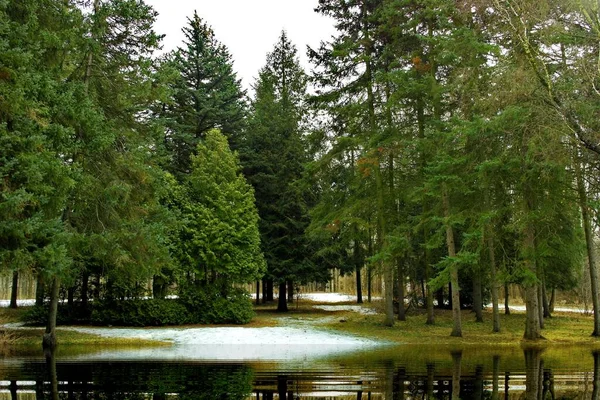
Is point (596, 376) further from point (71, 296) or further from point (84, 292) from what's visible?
point (71, 296)

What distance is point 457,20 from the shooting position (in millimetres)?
21797

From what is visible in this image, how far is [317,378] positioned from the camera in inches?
441

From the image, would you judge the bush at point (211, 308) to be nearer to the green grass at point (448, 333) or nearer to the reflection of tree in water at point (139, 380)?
the green grass at point (448, 333)

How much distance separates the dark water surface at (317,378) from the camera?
941 centimetres

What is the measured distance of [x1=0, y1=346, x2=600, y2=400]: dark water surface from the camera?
9414 mm

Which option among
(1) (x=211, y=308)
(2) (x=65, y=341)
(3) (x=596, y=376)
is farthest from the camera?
(1) (x=211, y=308)

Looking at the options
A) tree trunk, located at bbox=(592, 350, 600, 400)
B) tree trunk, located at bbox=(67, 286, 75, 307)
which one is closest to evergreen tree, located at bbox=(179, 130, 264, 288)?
tree trunk, located at bbox=(67, 286, 75, 307)

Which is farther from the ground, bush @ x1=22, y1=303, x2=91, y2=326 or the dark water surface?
bush @ x1=22, y1=303, x2=91, y2=326

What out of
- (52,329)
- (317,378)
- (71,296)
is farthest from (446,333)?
(71,296)

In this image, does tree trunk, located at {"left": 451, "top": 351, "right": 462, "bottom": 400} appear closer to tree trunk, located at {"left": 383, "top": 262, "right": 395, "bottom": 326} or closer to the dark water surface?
the dark water surface

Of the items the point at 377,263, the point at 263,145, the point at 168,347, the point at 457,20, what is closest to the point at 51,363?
the point at 168,347

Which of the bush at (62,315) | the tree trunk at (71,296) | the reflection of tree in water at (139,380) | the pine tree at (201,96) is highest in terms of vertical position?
the pine tree at (201,96)

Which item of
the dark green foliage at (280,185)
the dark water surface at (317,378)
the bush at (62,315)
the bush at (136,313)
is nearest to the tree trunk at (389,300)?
the dark green foliage at (280,185)

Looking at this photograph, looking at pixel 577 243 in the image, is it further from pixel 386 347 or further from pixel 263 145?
pixel 263 145
